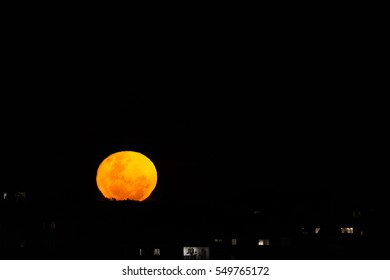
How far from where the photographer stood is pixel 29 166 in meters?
16.1

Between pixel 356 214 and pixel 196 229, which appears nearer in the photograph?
pixel 196 229

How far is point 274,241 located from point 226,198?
3.60 meters

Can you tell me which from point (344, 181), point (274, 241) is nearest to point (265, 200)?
point (344, 181)

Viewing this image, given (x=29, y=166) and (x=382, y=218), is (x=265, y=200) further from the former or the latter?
(x=29, y=166)

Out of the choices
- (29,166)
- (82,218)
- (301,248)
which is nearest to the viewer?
(301,248)

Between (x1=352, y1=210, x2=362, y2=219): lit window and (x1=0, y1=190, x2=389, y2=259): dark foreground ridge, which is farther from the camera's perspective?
(x1=352, y1=210, x2=362, y2=219): lit window

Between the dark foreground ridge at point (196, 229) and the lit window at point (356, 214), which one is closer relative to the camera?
the dark foreground ridge at point (196, 229)

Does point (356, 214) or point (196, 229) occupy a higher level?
point (356, 214)

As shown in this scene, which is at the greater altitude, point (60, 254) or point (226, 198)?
point (226, 198)

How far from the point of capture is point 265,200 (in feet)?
47.2

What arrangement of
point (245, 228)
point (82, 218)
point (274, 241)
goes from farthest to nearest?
point (82, 218)
point (245, 228)
point (274, 241)

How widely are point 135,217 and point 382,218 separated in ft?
15.1
